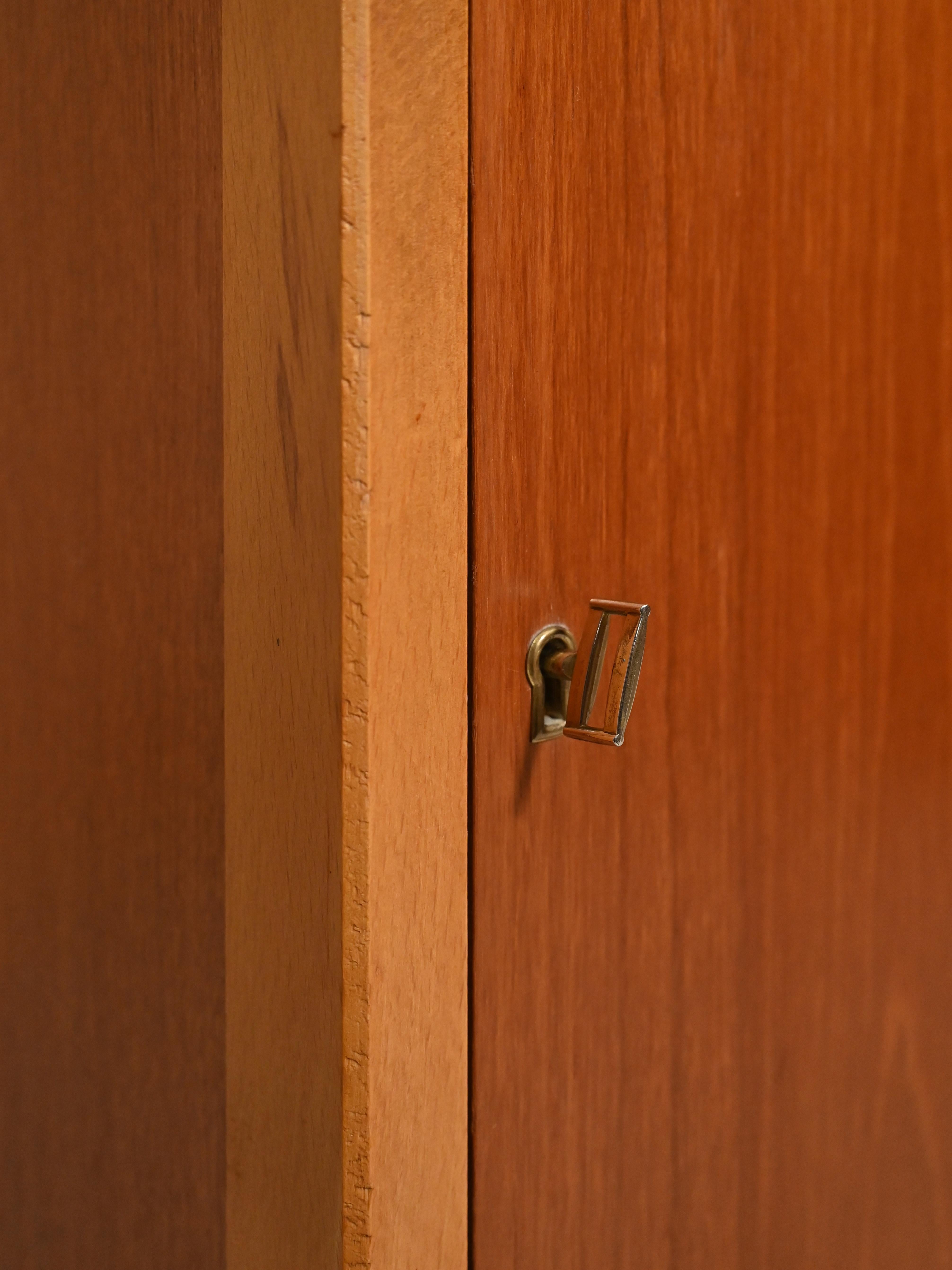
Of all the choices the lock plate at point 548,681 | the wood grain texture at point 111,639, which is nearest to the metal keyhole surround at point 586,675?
the lock plate at point 548,681

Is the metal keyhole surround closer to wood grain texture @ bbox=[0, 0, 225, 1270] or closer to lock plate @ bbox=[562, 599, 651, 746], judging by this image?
lock plate @ bbox=[562, 599, 651, 746]

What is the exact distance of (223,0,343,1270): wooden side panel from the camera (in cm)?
29

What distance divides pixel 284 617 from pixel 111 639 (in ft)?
0.41

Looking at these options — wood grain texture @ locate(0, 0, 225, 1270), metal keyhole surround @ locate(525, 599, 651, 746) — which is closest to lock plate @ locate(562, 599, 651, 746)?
metal keyhole surround @ locate(525, 599, 651, 746)

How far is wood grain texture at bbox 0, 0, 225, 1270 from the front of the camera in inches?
14.1

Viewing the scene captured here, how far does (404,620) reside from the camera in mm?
307

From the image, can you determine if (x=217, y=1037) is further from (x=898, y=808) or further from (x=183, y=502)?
(x=898, y=808)

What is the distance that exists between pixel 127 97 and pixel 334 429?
0.60 ft

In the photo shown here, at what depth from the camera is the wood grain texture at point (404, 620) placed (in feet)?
Result: 0.95

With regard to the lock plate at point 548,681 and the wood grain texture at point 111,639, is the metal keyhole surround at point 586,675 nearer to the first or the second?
the lock plate at point 548,681

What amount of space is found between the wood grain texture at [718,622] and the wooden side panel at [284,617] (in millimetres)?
57

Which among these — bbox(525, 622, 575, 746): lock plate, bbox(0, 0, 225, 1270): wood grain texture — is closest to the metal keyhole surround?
bbox(525, 622, 575, 746): lock plate

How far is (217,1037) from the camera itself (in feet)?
1.18

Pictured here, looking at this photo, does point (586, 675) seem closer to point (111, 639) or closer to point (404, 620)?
point (404, 620)
